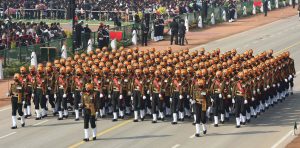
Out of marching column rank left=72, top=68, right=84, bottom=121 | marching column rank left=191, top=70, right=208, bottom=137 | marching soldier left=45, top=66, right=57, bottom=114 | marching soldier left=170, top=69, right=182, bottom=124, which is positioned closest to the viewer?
marching column rank left=191, top=70, right=208, bottom=137

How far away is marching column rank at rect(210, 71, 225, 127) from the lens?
3722 centimetres

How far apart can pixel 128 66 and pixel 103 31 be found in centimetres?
2091

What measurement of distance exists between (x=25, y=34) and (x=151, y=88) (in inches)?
852

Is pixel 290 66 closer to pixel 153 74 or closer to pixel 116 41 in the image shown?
pixel 153 74

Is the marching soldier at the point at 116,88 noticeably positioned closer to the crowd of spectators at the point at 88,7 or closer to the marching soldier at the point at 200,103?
the marching soldier at the point at 200,103

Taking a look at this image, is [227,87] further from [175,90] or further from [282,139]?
[282,139]

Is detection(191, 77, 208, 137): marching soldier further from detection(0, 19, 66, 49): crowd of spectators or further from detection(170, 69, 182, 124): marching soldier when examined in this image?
detection(0, 19, 66, 49): crowd of spectators

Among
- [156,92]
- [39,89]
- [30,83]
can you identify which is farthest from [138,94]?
[30,83]

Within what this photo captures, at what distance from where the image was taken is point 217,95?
37500 mm

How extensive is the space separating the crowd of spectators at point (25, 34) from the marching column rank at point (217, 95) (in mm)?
20389

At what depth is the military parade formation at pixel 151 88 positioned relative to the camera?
37.4 m

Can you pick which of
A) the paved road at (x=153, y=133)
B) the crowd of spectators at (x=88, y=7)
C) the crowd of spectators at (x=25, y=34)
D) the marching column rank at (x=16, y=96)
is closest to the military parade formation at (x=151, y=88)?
the marching column rank at (x=16, y=96)

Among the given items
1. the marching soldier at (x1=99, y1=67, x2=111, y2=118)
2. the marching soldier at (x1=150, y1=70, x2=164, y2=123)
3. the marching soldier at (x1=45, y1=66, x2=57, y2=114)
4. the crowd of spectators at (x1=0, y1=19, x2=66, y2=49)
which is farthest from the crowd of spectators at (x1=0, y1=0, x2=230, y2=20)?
the marching soldier at (x1=150, y1=70, x2=164, y2=123)

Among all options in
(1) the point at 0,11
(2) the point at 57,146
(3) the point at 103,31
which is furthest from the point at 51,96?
(1) the point at 0,11
